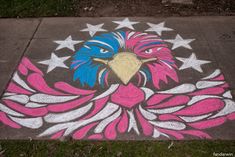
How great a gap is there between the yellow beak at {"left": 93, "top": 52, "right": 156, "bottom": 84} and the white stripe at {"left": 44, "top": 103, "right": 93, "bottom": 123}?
2.98ft

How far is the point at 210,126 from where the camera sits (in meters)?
4.34

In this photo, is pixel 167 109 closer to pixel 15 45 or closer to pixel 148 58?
pixel 148 58

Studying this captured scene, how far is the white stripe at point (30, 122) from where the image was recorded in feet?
Result: 14.4

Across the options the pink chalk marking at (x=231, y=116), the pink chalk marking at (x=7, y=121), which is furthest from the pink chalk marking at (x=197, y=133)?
the pink chalk marking at (x=7, y=121)

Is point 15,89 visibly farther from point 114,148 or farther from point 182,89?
point 182,89

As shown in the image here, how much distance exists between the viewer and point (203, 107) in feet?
15.2

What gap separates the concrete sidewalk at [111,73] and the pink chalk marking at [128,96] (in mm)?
16

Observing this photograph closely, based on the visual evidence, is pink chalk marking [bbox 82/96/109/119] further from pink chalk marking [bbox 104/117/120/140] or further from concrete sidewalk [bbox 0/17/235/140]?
pink chalk marking [bbox 104/117/120/140]

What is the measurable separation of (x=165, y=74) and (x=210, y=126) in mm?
1270

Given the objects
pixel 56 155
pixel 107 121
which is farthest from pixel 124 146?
pixel 56 155

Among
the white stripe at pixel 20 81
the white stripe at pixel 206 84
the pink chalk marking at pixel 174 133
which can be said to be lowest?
the white stripe at pixel 20 81

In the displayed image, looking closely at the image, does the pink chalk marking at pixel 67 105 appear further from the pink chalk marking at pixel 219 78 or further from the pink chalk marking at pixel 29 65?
the pink chalk marking at pixel 219 78

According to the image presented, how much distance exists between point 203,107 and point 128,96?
1156mm

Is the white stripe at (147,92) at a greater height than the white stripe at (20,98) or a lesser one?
greater
